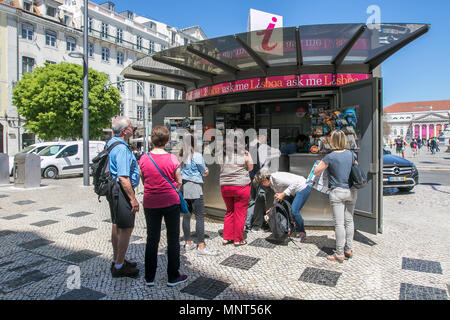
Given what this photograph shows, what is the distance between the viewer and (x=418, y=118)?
11150cm

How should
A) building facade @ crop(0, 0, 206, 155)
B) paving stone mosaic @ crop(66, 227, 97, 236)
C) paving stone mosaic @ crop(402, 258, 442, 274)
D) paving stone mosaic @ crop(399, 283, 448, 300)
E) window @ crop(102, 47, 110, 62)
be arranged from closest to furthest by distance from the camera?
paving stone mosaic @ crop(399, 283, 448, 300) → paving stone mosaic @ crop(402, 258, 442, 274) → paving stone mosaic @ crop(66, 227, 97, 236) → building facade @ crop(0, 0, 206, 155) → window @ crop(102, 47, 110, 62)

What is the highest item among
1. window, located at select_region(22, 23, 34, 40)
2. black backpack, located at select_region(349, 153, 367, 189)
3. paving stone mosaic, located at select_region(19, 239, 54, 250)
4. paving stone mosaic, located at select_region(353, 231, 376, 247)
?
window, located at select_region(22, 23, 34, 40)

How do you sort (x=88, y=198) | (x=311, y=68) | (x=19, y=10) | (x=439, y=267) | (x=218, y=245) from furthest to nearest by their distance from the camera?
(x=19, y=10)
(x=88, y=198)
(x=311, y=68)
(x=218, y=245)
(x=439, y=267)

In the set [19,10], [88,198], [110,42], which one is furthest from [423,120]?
[88,198]

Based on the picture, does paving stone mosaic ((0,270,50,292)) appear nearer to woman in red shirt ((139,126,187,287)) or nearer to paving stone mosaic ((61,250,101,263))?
paving stone mosaic ((61,250,101,263))

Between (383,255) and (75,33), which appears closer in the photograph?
(383,255)

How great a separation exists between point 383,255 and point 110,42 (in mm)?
43621

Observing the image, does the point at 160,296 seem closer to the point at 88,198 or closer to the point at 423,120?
the point at 88,198

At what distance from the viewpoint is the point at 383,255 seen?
449 cm

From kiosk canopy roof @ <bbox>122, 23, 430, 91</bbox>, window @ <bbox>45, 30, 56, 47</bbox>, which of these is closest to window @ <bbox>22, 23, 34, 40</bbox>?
window @ <bbox>45, 30, 56, 47</bbox>

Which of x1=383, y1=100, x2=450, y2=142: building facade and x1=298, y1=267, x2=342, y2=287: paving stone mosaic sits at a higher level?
x1=383, y1=100, x2=450, y2=142: building facade

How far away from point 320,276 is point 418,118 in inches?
4988

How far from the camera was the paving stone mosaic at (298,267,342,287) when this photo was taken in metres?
3.62

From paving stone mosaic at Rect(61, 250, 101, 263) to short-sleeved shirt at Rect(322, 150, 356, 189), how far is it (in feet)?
11.1
